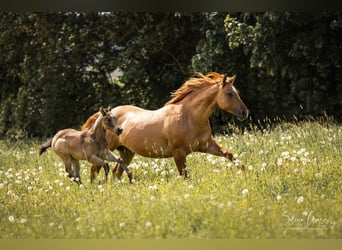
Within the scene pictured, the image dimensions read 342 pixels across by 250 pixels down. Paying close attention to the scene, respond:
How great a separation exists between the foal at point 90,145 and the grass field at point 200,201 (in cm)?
23

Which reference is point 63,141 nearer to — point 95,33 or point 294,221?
point 294,221

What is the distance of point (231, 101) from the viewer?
253 inches

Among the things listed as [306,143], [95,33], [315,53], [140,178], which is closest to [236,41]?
[315,53]

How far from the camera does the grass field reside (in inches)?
199

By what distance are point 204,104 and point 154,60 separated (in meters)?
6.14

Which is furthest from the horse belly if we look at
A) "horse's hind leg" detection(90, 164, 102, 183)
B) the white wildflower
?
the white wildflower

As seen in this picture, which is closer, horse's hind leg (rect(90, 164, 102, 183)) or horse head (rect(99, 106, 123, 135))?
horse head (rect(99, 106, 123, 135))

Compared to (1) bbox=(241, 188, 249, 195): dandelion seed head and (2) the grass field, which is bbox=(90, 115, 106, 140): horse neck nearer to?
(2) the grass field

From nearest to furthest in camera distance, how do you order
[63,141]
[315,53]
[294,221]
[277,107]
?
[294,221], [63,141], [315,53], [277,107]

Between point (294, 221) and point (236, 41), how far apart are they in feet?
21.5

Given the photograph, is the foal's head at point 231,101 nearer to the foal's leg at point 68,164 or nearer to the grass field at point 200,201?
the grass field at point 200,201

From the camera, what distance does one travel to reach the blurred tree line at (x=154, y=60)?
33.1ft

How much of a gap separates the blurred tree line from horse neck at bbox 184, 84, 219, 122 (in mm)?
3478

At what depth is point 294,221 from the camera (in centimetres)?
509
